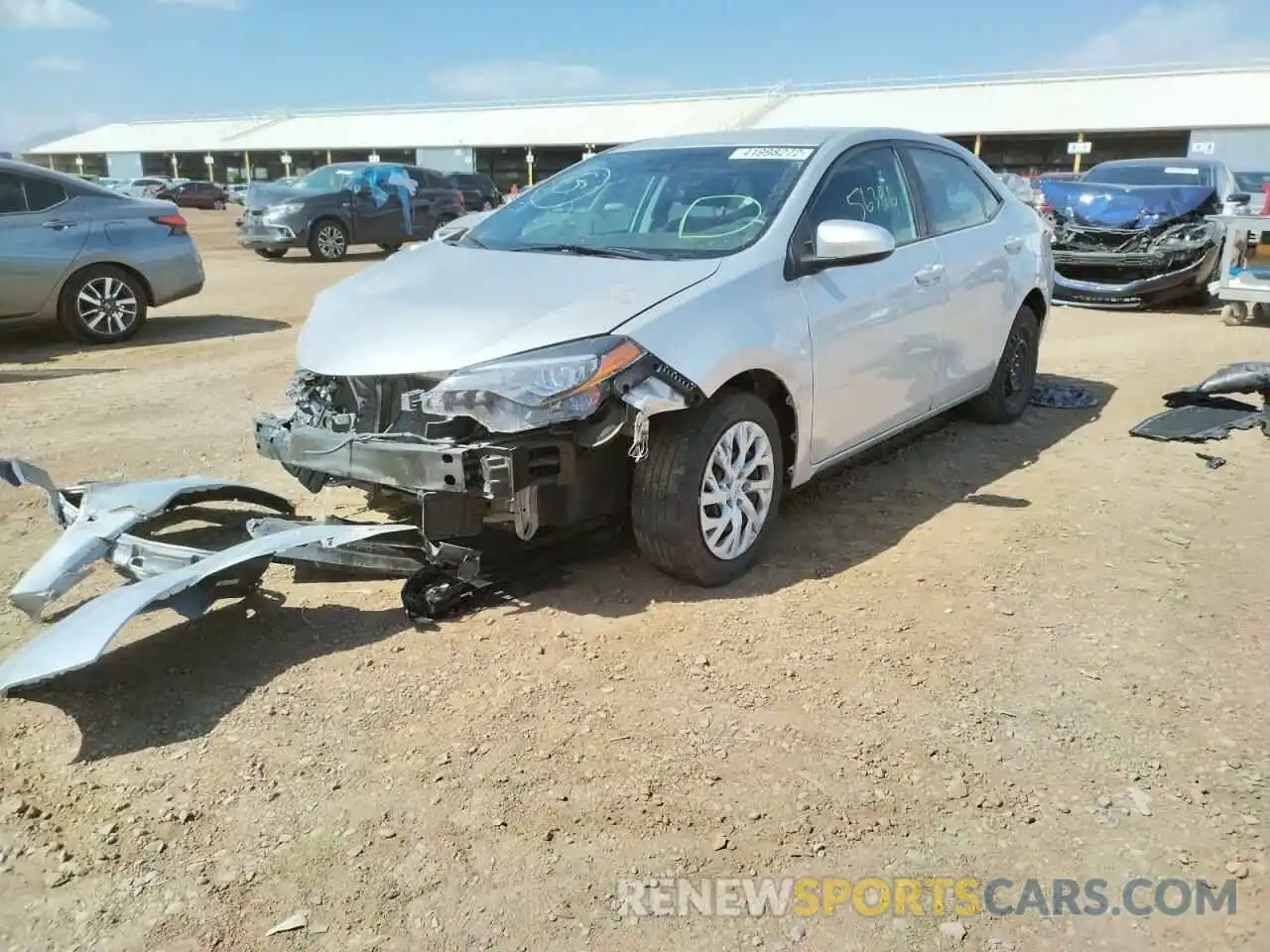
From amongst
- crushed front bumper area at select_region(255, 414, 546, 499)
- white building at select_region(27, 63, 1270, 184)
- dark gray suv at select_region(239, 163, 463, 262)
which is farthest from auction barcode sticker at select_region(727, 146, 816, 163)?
white building at select_region(27, 63, 1270, 184)

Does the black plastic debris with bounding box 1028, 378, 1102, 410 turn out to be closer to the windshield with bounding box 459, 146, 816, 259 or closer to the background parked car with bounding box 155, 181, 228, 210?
the windshield with bounding box 459, 146, 816, 259

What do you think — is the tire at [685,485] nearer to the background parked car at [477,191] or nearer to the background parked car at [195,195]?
the background parked car at [477,191]

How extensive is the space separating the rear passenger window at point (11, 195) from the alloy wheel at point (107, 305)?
79 centimetres

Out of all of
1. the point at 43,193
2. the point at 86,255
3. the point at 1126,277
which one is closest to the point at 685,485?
the point at 86,255

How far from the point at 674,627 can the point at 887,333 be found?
1787 millimetres

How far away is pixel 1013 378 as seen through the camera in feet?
20.9

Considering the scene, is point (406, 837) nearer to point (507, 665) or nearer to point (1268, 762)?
point (507, 665)

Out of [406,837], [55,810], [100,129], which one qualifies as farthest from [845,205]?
[100,129]

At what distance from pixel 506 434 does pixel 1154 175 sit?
12.1 meters

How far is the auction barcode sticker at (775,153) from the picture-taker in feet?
14.9

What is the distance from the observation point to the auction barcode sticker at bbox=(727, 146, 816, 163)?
14.9 feet

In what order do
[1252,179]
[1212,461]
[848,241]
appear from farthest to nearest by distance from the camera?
[1252,179] → [1212,461] → [848,241]

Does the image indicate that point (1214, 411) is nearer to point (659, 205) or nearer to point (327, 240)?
point (659, 205)

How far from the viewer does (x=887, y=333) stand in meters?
4.61
